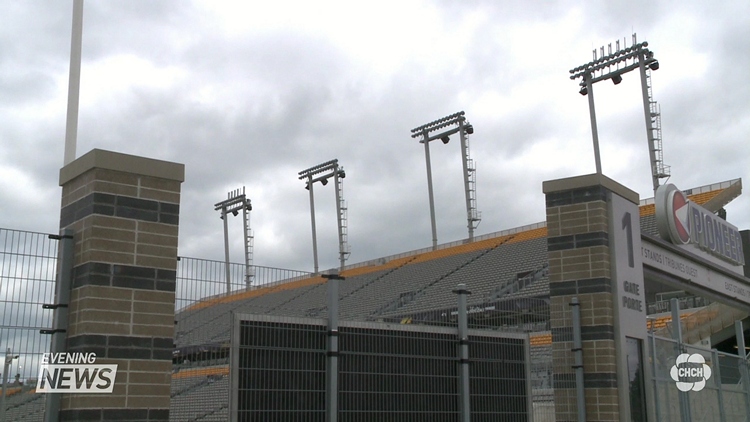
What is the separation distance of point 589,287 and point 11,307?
318 inches

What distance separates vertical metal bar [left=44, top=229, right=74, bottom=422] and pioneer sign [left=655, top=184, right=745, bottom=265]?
9903 millimetres

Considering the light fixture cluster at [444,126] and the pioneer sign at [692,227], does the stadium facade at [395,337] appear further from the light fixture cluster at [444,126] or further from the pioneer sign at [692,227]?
the light fixture cluster at [444,126]

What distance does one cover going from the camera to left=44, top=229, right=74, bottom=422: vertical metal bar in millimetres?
6684

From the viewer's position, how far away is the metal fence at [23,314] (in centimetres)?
645

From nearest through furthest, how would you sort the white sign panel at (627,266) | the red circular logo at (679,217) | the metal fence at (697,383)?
the white sign panel at (627,266)
the metal fence at (697,383)
the red circular logo at (679,217)

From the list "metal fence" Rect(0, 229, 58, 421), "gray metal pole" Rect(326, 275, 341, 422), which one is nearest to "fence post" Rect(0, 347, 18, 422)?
"metal fence" Rect(0, 229, 58, 421)

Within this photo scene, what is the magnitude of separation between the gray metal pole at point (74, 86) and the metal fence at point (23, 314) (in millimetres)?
4280

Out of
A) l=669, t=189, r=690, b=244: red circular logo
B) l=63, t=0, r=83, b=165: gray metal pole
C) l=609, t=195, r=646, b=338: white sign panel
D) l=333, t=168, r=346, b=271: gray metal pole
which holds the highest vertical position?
l=333, t=168, r=346, b=271: gray metal pole

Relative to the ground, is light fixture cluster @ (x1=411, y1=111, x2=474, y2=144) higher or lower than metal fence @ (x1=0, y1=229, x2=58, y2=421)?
higher

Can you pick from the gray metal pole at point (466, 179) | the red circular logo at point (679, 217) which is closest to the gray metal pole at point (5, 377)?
the red circular logo at point (679, 217)

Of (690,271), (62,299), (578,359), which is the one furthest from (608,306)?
(62,299)

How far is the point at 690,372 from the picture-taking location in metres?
14.3

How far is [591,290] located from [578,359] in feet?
3.32

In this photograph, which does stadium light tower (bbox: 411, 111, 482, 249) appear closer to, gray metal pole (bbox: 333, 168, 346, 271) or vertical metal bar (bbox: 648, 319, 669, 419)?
gray metal pole (bbox: 333, 168, 346, 271)
